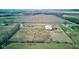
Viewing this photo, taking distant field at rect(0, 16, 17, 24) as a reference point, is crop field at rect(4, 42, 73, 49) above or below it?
below

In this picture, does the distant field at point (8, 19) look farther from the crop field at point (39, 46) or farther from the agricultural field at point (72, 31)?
the agricultural field at point (72, 31)

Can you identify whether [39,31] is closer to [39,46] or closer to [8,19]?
[39,46]

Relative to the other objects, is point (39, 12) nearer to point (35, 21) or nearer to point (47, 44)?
point (35, 21)

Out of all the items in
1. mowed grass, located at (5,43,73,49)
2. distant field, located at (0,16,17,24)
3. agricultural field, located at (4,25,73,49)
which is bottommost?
mowed grass, located at (5,43,73,49)

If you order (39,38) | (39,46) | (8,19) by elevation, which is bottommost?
(39,46)

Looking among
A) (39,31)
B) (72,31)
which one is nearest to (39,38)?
(39,31)

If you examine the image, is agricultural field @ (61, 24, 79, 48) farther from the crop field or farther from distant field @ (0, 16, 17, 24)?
distant field @ (0, 16, 17, 24)

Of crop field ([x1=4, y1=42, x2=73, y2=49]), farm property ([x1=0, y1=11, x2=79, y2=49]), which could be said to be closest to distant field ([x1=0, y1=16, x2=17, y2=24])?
farm property ([x1=0, y1=11, x2=79, y2=49])

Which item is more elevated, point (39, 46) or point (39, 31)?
point (39, 31)

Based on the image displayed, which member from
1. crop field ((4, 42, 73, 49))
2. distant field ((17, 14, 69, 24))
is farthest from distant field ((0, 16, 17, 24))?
crop field ((4, 42, 73, 49))

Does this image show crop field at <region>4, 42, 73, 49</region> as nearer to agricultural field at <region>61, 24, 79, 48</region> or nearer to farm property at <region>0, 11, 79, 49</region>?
farm property at <region>0, 11, 79, 49</region>
